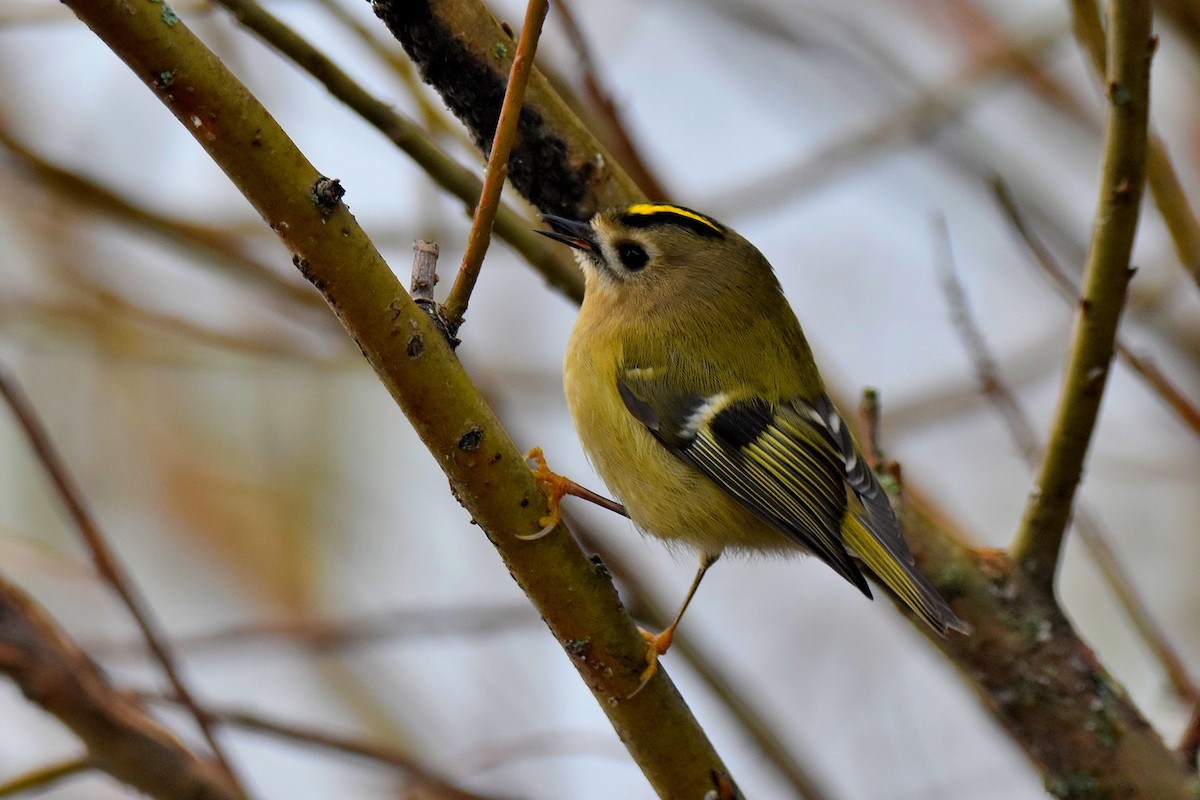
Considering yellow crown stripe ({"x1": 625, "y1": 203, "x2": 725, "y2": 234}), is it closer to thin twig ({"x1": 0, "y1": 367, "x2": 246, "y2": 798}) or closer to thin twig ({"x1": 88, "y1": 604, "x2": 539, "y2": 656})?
thin twig ({"x1": 88, "y1": 604, "x2": 539, "y2": 656})

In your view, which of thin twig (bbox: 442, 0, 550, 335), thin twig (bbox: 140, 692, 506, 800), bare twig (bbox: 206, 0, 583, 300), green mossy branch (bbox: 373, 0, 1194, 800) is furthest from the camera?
green mossy branch (bbox: 373, 0, 1194, 800)

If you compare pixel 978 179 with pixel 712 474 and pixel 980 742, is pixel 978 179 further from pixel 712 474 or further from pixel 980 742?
pixel 980 742

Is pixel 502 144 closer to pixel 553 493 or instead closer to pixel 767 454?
pixel 553 493

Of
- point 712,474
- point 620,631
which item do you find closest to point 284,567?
point 712,474

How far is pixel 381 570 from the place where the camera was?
3543mm

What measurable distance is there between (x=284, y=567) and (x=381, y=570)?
276 millimetres

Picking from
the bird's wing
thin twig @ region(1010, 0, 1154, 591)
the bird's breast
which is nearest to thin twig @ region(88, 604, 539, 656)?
the bird's breast

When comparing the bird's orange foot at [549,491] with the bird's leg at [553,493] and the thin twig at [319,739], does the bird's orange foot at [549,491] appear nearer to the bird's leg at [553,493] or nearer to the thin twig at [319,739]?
the bird's leg at [553,493]

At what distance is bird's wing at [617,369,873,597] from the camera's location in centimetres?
153

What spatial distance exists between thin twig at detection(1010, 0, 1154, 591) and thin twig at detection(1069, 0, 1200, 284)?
0.16 metres

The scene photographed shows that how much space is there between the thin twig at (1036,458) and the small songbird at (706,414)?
0.20m

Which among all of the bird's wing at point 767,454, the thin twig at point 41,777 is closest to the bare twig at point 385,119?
the bird's wing at point 767,454

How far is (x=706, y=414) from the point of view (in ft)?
5.32

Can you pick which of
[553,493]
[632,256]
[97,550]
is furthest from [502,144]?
[632,256]
